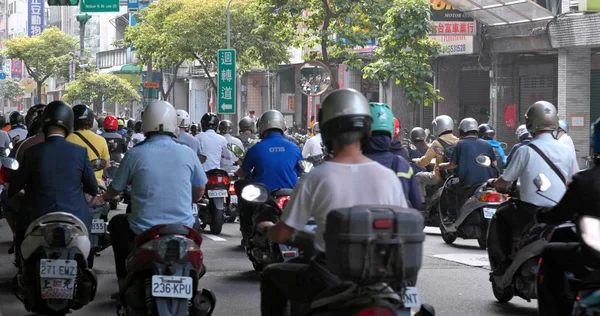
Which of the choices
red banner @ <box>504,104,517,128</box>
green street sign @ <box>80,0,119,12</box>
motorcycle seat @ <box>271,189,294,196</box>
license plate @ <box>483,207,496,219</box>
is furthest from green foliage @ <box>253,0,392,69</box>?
motorcycle seat @ <box>271,189,294,196</box>

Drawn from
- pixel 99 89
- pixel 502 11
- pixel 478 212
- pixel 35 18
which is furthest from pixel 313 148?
pixel 35 18

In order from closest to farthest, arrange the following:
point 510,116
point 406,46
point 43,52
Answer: point 406,46, point 510,116, point 43,52

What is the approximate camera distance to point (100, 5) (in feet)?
98.8

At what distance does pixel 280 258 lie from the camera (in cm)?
995

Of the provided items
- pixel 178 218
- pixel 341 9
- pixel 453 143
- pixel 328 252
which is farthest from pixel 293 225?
pixel 341 9

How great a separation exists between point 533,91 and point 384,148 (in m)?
26.9

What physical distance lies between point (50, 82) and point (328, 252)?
11365cm

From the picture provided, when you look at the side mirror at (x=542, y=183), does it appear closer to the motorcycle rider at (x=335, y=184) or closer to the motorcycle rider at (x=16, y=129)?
the motorcycle rider at (x=335, y=184)

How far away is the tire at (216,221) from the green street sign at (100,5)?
15.4 meters

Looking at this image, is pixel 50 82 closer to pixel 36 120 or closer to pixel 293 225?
pixel 36 120

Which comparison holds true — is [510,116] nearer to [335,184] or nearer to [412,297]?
[412,297]

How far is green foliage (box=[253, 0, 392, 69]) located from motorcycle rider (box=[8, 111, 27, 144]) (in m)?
9.13

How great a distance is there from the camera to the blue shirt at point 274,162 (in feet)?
36.2

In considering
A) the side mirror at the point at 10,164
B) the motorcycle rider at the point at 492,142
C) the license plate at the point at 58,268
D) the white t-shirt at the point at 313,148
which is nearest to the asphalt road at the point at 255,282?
the license plate at the point at 58,268
